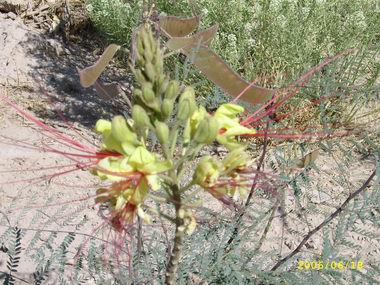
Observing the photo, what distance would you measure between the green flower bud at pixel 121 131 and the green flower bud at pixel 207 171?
0.11 meters

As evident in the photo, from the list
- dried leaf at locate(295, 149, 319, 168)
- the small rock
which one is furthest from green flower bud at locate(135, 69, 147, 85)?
the small rock

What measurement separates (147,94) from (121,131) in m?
0.07

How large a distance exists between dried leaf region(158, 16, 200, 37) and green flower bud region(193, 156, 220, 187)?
1.08 feet

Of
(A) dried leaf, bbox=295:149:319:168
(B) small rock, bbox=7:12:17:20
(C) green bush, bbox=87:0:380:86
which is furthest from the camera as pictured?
(B) small rock, bbox=7:12:17:20

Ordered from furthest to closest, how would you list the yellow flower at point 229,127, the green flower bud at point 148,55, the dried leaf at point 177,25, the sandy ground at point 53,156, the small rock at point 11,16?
the small rock at point 11,16
the sandy ground at point 53,156
the dried leaf at point 177,25
the yellow flower at point 229,127
the green flower bud at point 148,55

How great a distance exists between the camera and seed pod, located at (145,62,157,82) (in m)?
0.89

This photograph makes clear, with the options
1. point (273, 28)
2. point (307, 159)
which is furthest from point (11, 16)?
point (307, 159)

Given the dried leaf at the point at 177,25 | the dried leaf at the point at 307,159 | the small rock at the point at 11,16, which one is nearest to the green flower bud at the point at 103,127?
the dried leaf at the point at 177,25

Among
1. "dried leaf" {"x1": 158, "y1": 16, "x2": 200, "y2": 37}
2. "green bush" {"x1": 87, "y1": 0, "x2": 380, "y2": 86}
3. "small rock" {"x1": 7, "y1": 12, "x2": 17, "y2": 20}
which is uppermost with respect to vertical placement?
"small rock" {"x1": 7, "y1": 12, "x2": 17, "y2": 20}

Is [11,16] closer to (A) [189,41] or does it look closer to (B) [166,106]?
(A) [189,41]

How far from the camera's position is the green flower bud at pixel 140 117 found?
880 mm

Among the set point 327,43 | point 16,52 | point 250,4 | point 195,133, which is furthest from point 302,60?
point 195,133

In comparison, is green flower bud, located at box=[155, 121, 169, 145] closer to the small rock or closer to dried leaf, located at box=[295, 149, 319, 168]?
dried leaf, located at box=[295, 149, 319, 168]

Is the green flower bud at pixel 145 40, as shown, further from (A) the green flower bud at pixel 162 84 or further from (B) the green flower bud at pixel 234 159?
(B) the green flower bud at pixel 234 159
